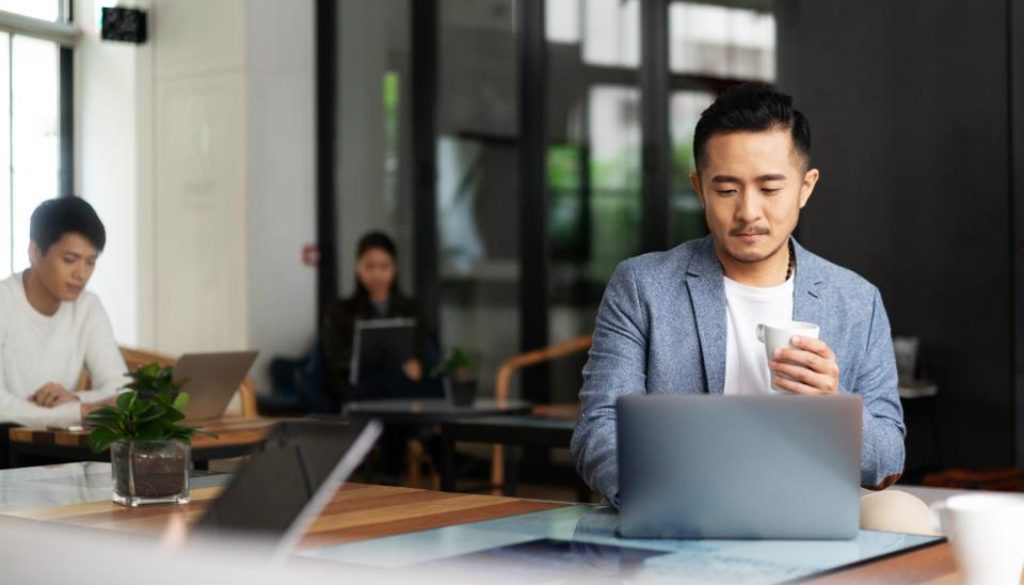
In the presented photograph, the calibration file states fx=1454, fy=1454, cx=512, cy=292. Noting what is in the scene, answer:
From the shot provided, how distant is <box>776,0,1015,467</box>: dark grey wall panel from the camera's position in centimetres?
579

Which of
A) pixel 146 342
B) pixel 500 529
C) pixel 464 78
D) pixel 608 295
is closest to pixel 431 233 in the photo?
pixel 464 78

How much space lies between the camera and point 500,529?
200cm

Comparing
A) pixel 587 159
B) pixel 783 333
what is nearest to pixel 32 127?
pixel 587 159

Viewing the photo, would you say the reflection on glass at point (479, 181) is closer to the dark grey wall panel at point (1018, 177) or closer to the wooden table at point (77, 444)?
the dark grey wall panel at point (1018, 177)

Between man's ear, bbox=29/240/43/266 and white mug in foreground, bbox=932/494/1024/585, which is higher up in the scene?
man's ear, bbox=29/240/43/266

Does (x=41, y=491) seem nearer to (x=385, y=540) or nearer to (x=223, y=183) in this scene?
(x=385, y=540)

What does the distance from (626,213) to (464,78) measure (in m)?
1.40

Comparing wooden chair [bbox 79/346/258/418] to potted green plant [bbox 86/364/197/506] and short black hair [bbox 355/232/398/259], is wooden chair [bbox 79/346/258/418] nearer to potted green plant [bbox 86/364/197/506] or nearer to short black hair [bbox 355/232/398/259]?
short black hair [bbox 355/232/398/259]

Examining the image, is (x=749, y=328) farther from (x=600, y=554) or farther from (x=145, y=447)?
(x=145, y=447)

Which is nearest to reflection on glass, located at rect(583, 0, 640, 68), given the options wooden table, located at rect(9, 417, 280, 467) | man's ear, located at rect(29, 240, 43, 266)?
man's ear, located at rect(29, 240, 43, 266)

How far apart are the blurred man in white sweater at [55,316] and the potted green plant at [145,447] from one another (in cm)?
206

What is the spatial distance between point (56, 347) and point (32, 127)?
14.3 ft

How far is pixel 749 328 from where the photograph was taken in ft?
8.81

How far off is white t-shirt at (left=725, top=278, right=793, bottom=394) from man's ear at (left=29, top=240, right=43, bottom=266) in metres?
2.64
